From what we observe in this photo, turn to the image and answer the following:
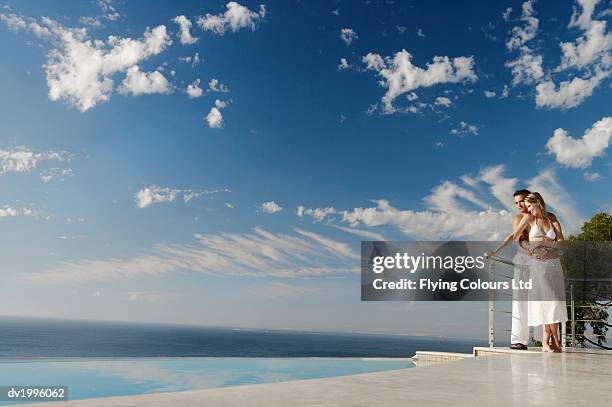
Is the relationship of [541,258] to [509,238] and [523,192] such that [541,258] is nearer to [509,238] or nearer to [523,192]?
[509,238]

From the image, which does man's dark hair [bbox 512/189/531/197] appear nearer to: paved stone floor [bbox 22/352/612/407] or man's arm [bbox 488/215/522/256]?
man's arm [bbox 488/215/522/256]

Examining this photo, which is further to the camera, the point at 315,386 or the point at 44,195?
the point at 44,195

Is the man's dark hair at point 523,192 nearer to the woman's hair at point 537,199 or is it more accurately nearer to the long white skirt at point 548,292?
the woman's hair at point 537,199

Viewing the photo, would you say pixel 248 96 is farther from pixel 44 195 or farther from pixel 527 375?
pixel 44 195

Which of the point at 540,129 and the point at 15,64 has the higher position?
the point at 15,64

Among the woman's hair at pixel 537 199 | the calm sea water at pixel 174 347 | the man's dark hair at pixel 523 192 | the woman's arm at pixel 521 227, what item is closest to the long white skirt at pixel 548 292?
the woman's arm at pixel 521 227

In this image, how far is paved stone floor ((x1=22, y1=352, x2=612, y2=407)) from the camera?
198 centimetres

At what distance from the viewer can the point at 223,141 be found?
29.7 meters

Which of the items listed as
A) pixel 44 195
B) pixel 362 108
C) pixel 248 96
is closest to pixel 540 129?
pixel 362 108

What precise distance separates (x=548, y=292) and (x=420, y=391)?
3806mm

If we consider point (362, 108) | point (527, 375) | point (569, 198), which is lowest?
point (527, 375)

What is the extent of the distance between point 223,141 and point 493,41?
51.9 feet

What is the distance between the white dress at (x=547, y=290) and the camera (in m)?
5.45

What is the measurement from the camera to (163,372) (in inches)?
252
